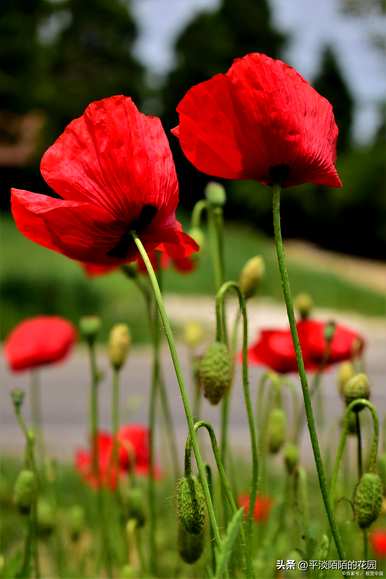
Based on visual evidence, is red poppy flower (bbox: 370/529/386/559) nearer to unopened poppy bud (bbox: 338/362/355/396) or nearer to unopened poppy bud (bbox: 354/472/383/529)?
unopened poppy bud (bbox: 338/362/355/396)

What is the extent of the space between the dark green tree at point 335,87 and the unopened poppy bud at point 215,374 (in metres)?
23.4

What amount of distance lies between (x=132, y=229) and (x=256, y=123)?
122 millimetres

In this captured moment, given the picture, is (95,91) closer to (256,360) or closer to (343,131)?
(343,131)

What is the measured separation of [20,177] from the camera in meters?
21.5

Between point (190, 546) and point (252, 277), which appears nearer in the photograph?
point (190, 546)

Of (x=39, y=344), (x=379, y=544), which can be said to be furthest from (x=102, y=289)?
(x=39, y=344)

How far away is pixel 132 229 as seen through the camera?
0.74 m

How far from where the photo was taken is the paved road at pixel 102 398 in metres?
4.41

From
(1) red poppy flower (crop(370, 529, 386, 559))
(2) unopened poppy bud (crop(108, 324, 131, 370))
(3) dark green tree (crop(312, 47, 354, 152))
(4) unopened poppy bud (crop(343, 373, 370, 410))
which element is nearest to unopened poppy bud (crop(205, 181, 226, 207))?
(2) unopened poppy bud (crop(108, 324, 131, 370))

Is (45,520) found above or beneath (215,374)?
beneath

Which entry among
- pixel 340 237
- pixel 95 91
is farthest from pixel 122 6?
pixel 340 237

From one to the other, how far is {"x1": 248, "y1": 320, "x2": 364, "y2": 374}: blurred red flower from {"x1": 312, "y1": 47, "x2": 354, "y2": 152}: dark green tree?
2284 cm

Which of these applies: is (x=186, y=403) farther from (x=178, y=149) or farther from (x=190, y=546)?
(x=178, y=149)

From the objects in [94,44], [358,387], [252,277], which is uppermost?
[94,44]
